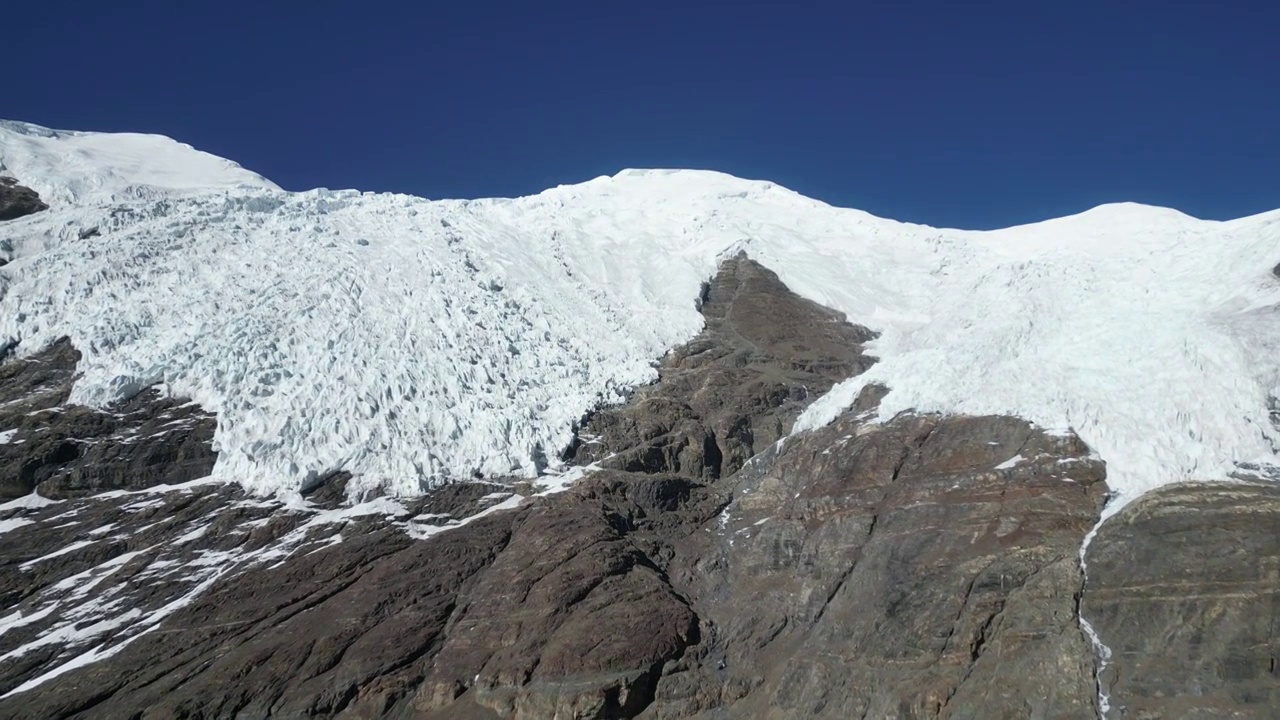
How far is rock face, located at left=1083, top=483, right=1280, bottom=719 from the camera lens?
40.3m

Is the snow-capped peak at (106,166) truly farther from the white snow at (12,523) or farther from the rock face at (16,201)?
the white snow at (12,523)

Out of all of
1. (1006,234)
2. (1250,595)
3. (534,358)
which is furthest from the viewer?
(1006,234)

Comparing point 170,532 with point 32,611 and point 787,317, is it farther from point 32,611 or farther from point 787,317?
point 787,317

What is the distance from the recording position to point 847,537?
56.7 metres

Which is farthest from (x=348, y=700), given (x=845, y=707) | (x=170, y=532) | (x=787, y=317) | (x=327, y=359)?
(x=787, y=317)

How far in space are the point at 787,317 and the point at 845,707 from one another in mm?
49201

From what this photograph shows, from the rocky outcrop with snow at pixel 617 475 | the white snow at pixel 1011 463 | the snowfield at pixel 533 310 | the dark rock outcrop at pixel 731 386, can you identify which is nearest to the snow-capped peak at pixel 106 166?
the snowfield at pixel 533 310

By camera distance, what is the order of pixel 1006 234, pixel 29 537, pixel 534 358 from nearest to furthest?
pixel 29 537
pixel 534 358
pixel 1006 234

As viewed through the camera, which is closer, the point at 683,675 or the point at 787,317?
the point at 683,675

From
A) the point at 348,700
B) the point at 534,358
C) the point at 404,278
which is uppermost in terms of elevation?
the point at 404,278

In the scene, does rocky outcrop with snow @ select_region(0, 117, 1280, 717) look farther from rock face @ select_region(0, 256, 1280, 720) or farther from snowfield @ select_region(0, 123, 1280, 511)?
snowfield @ select_region(0, 123, 1280, 511)

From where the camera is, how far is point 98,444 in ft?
232

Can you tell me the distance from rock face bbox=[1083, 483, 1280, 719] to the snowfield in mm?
3224

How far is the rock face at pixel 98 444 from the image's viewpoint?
6850 centimetres
